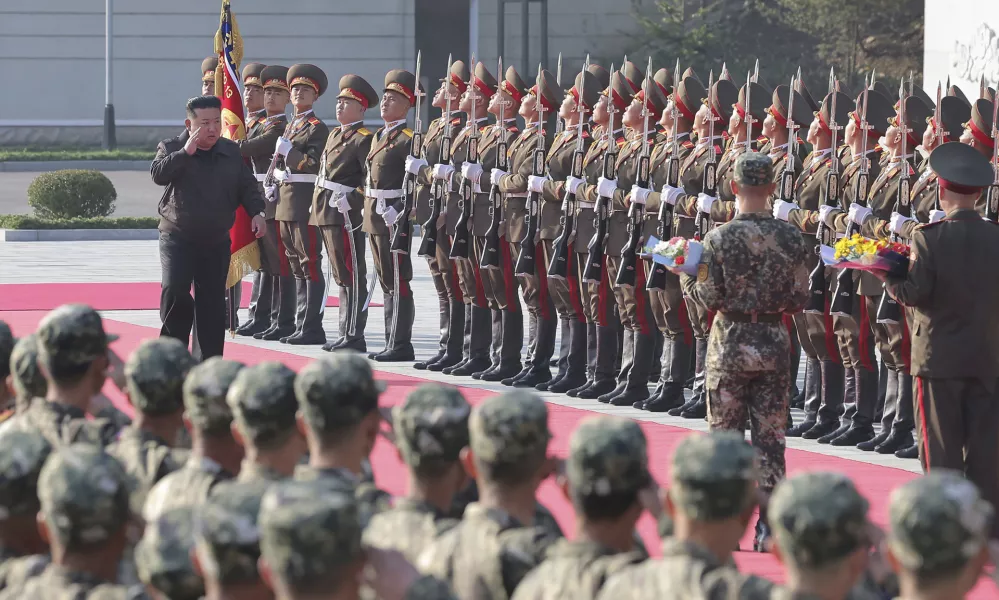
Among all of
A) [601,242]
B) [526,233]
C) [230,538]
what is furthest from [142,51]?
[230,538]

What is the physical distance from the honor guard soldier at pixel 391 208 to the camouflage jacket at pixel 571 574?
860 centimetres

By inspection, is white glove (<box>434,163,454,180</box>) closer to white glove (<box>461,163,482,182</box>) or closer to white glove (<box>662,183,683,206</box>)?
white glove (<box>461,163,482,182</box>)

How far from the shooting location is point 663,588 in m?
3.37

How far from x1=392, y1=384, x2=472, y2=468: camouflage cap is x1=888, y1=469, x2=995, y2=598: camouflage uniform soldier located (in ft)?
3.90

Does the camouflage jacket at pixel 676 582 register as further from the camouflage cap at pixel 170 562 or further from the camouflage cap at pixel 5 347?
the camouflage cap at pixel 5 347

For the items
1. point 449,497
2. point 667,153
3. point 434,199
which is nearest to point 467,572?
point 449,497

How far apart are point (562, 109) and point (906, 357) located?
116 inches

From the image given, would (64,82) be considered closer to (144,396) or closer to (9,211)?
(9,211)

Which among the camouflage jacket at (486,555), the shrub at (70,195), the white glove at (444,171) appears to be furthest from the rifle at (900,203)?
the shrub at (70,195)

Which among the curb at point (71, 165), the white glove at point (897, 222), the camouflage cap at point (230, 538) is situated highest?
the curb at point (71, 165)

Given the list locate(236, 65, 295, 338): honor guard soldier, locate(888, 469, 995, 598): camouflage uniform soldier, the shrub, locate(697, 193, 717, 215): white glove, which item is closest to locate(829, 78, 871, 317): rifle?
locate(697, 193, 717, 215): white glove

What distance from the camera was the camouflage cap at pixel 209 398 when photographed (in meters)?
4.64

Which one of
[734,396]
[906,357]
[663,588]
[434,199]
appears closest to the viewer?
[663,588]

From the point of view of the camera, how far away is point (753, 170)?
277 inches
